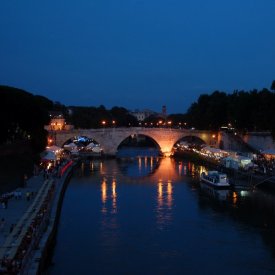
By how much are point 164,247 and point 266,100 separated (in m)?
26.7

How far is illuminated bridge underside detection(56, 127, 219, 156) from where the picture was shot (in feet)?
178

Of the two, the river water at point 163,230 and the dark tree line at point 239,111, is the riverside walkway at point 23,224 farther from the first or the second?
the dark tree line at point 239,111

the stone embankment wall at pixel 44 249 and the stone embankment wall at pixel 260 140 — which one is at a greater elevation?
the stone embankment wall at pixel 260 140

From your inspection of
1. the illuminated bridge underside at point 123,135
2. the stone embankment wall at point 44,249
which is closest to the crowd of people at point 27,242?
the stone embankment wall at point 44,249

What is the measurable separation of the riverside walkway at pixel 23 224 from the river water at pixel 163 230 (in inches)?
37.8

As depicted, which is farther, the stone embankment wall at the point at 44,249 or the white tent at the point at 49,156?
the white tent at the point at 49,156

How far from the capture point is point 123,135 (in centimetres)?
5594

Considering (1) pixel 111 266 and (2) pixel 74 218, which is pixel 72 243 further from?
(2) pixel 74 218

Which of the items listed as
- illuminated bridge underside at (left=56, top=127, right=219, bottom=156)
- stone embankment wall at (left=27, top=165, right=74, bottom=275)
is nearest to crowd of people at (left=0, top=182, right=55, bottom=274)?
stone embankment wall at (left=27, top=165, right=74, bottom=275)

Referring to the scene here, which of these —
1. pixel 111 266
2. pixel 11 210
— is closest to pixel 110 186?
pixel 11 210

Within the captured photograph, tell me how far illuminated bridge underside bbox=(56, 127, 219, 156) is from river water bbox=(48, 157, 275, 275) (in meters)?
22.2

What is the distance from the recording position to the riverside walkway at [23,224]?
12.7m

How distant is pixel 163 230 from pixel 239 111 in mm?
28704

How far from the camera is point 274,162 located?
32.8m
